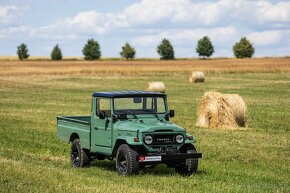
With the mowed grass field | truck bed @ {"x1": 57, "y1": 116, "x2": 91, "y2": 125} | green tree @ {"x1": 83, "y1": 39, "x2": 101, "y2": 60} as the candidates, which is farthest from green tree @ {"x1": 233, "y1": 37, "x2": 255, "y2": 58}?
truck bed @ {"x1": 57, "y1": 116, "x2": 91, "y2": 125}

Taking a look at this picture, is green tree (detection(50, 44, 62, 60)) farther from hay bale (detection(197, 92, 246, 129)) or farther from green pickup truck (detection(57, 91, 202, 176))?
green pickup truck (detection(57, 91, 202, 176))

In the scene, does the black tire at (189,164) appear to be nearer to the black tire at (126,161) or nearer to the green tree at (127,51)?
the black tire at (126,161)

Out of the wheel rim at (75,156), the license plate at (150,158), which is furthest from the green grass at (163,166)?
the license plate at (150,158)

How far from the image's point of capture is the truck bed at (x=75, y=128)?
51.8ft

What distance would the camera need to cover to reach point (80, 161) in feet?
52.3

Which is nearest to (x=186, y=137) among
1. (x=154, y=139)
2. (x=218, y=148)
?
(x=154, y=139)

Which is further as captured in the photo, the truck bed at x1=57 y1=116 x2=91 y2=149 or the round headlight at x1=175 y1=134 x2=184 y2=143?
the truck bed at x1=57 y1=116 x2=91 y2=149

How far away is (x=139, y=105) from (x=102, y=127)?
0.99 meters

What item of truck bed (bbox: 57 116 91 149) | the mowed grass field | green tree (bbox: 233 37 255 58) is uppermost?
green tree (bbox: 233 37 255 58)

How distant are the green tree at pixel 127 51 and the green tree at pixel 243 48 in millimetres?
25591

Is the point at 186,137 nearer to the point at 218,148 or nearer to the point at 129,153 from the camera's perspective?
the point at 129,153

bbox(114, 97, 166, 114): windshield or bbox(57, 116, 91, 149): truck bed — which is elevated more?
bbox(114, 97, 166, 114): windshield

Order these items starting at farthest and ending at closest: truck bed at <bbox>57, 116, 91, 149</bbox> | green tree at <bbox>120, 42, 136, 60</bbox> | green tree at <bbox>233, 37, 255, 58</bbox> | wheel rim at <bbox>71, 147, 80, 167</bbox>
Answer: green tree at <bbox>120, 42, 136, 60</bbox> → green tree at <bbox>233, 37, 255, 58</bbox> → wheel rim at <bbox>71, 147, 80, 167</bbox> → truck bed at <bbox>57, 116, 91, 149</bbox>

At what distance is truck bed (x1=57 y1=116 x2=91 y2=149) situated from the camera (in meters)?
15.8
